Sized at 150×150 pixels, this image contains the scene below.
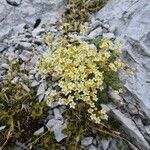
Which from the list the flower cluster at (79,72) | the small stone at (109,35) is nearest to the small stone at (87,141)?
the flower cluster at (79,72)

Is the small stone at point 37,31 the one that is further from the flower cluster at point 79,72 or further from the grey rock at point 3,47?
the flower cluster at point 79,72

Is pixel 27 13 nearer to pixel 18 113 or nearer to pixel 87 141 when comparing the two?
pixel 18 113

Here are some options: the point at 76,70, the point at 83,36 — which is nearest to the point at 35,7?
the point at 83,36

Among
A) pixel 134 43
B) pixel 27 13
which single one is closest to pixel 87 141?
pixel 134 43

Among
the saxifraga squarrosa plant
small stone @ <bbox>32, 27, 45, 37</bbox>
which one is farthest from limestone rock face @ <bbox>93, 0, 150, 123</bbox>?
the saxifraga squarrosa plant

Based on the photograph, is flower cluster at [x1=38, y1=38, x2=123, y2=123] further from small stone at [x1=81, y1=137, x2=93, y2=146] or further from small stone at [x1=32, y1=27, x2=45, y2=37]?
small stone at [x1=32, y1=27, x2=45, y2=37]

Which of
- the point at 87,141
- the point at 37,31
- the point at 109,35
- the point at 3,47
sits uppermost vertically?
the point at 3,47
